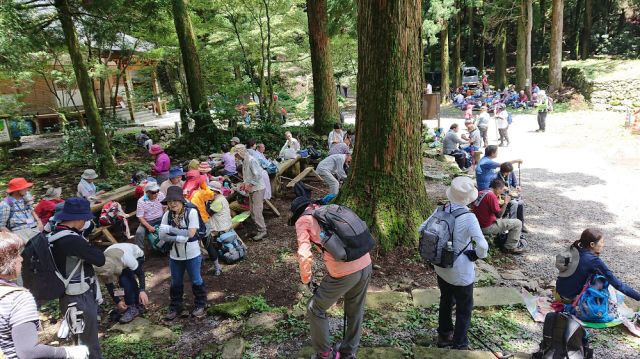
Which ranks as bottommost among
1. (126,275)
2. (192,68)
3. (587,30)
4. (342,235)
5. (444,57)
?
(126,275)

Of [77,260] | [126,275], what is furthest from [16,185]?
[77,260]

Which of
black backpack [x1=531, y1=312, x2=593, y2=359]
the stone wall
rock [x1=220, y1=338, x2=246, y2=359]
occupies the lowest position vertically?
rock [x1=220, y1=338, x2=246, y2=359]

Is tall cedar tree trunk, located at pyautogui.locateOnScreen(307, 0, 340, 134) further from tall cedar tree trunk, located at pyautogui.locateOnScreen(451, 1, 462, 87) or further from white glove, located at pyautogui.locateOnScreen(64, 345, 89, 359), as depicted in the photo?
tall cedar tree trunk, located at pyautogui.locateOnScreen(451, 1, 462, 87)

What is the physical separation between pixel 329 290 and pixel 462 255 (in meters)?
1.18

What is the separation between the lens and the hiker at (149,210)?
5.65 meters

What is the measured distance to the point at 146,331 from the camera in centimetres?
406

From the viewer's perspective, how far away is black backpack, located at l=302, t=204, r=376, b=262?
9.50 ft

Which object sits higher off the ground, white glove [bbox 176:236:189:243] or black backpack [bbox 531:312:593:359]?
white glove [bbox 176:236:189:243]

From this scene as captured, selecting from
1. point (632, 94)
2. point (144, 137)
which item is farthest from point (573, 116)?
point (144, 137)

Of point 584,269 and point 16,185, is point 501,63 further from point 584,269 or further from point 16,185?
point 16,185

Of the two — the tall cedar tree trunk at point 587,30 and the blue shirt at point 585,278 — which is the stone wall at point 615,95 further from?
the blue shirt at point 585,278

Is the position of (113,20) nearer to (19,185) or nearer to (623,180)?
(19,185)

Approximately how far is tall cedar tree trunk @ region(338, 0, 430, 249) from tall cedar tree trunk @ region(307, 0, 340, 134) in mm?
7318

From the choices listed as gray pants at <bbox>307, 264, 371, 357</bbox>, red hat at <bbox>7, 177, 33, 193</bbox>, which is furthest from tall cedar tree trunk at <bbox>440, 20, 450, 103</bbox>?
gray pants at <bbox>307, 264, 371, 357</bbox>
